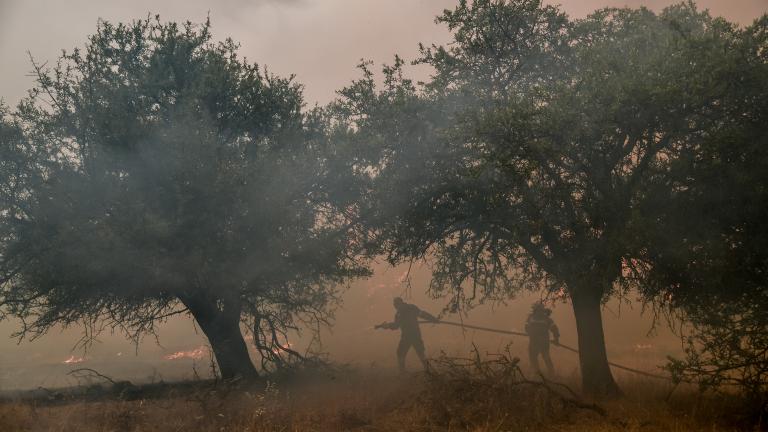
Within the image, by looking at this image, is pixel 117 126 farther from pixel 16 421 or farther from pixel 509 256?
pixel 509 256

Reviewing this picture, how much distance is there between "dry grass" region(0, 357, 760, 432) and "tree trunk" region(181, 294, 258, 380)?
2.14 m

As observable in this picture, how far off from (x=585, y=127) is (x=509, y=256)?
13.8 ft

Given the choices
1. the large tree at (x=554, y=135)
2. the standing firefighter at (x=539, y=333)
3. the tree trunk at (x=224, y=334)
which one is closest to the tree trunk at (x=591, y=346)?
the large tree at (x=554, y=135)

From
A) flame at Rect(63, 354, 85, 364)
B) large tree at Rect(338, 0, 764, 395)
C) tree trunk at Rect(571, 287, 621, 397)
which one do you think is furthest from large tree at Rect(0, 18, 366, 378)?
flame at Rect(63, 354, 85, 364)

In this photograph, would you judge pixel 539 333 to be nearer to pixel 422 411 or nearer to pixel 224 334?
pixel 422 411

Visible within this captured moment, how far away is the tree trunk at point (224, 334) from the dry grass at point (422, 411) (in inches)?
84.4

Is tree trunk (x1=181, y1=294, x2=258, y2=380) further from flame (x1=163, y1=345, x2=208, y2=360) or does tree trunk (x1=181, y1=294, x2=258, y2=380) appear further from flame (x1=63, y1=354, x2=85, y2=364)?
flame (x1=63, y1=354, x2=85, y2=364)

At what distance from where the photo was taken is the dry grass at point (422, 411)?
8.35 meters

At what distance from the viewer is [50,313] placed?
38.8 ft

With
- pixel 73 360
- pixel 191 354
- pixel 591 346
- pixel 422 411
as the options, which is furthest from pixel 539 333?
pixel 73 360

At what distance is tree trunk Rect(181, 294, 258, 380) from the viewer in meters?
13.1

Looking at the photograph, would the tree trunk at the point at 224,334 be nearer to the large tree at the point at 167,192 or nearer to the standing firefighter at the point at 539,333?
the large tree at the point at 167,192

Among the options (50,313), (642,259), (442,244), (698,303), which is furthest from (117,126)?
(698,303)

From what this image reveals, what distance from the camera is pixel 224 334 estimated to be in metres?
13.4
